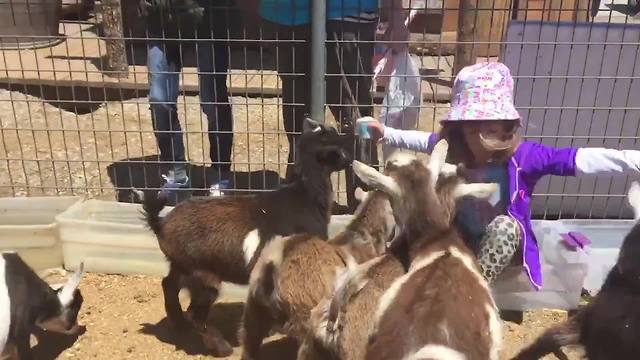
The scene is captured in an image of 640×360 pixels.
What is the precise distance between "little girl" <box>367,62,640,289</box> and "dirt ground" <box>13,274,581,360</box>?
364mm

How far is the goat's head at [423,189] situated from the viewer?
267 cm

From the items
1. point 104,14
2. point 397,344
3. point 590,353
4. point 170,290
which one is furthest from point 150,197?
point 104,14

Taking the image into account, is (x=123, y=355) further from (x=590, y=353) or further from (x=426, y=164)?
(x=590, y=353)

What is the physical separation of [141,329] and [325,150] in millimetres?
1387

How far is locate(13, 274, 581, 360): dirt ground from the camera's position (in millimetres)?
3438

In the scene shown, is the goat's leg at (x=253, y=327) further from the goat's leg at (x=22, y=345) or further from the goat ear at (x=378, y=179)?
the goat's leg at (x=22, y=345)

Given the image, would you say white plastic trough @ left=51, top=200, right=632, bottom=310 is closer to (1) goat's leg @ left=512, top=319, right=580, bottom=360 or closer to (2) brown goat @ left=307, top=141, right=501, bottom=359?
(1) goat's leg @ left=512, top=319, right=580, bottom=360

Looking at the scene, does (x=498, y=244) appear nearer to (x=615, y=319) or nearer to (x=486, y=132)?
(x=486, y=132)

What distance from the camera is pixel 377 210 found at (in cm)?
312

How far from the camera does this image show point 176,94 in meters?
4.53

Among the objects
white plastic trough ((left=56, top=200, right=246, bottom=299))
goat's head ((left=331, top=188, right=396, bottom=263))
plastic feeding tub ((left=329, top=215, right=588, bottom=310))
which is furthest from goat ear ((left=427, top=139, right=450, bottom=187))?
white plastic trough ((left=56, top=200, right=246, bottom=299))

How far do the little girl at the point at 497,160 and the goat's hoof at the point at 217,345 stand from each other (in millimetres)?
1323

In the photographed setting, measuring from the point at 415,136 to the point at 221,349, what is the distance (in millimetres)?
1499

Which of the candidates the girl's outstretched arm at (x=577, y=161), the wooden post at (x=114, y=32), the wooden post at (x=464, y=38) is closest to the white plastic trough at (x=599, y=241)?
the girl's outstretched arm at (x=577, y=161)
